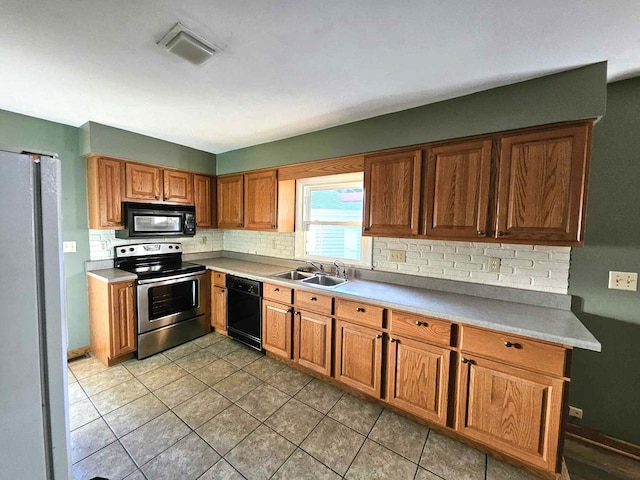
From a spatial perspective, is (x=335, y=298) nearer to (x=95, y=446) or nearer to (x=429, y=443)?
(x=429, y=443)

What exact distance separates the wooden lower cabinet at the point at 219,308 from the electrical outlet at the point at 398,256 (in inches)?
80.6

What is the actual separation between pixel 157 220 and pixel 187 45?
230cm

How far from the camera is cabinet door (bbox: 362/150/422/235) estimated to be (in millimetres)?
2166

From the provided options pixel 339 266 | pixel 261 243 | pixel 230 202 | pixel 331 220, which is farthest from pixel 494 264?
pixel 230 202

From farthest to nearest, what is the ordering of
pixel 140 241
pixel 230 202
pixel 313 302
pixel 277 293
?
pixel 230 202, pixel 140 241, pixel 277 293, pixel 313 302

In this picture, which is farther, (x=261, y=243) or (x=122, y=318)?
(x=261, y=243)

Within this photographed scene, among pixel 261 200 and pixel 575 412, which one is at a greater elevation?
pixel 261 200

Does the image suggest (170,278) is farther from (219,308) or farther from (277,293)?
(277,293)

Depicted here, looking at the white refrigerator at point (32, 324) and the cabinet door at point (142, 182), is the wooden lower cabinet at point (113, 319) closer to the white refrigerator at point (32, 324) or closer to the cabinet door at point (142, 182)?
the cabinet door at point (142, 182)

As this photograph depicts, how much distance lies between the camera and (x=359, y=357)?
2213 mm

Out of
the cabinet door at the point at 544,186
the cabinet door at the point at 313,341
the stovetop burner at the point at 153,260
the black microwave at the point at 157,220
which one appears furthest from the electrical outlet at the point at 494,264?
the black microwave at the point at 157,220

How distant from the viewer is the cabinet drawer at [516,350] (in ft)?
4.88

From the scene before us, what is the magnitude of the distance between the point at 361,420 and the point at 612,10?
9.00 ft

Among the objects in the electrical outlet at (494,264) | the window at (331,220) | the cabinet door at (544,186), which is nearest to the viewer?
the cabinet door at (544,186)
